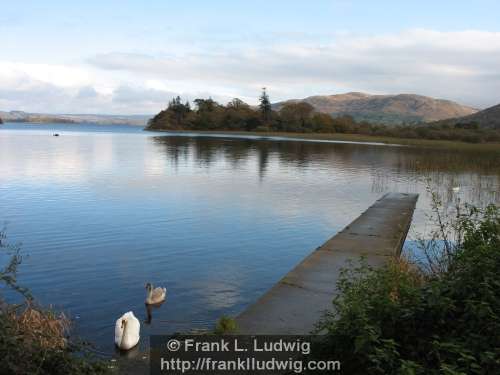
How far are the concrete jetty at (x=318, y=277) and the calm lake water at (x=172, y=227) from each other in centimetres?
80

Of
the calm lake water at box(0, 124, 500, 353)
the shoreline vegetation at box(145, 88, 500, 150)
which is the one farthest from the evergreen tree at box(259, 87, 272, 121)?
the calm lake water at box(0, 124, 500, 353)

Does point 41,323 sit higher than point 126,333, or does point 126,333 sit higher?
point 41,323

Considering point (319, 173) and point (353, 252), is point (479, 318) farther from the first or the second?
point (319, 173)

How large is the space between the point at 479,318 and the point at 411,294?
0.87 metres

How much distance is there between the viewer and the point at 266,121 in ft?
425

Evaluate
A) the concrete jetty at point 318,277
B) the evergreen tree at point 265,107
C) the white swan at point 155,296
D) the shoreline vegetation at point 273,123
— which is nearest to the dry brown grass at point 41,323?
the white swan at point 155,296

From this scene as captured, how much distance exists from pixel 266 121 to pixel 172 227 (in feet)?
377

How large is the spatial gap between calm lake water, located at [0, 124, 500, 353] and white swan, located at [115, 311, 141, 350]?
258 mm

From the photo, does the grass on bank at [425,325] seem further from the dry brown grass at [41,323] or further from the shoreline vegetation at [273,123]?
the shoreline vegetation at [273,123]

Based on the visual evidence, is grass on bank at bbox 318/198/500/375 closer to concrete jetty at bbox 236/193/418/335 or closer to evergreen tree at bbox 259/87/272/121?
concrete jetty at bbox 236/193/418/335

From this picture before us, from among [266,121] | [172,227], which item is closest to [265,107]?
[266,121]

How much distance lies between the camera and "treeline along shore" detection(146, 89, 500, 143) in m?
111

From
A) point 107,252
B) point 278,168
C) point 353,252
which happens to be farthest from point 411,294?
point 278,168

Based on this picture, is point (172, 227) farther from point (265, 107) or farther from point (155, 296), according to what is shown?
point (265, 107)
